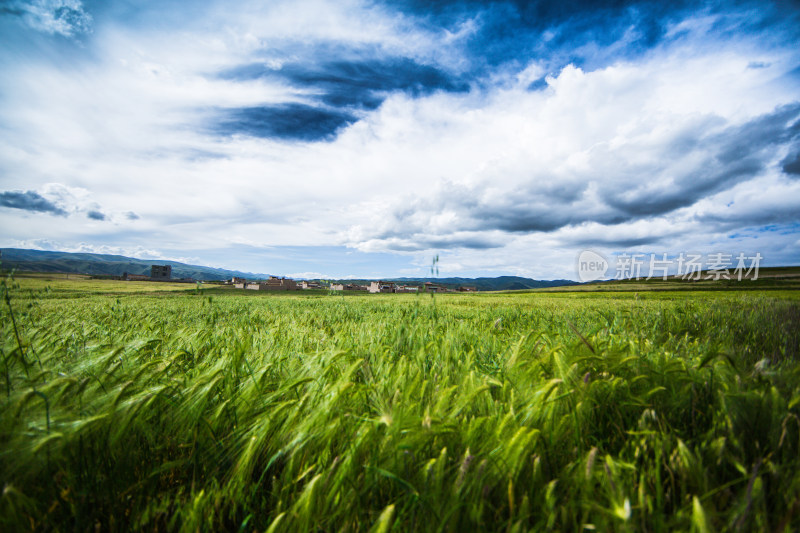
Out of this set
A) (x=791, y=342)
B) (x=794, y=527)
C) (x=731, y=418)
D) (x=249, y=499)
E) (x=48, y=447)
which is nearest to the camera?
(x=794, y=527)

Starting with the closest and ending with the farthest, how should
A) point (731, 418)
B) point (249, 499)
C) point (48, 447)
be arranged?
1. point (48, 447)
2. point (249, 499)
3. point (731, 418)

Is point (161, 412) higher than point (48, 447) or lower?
lower

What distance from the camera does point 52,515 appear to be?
0.99m

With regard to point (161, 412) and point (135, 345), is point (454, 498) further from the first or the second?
point (135, 345)

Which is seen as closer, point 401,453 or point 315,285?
point 401,453

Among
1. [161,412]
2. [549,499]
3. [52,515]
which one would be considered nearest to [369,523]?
[549,499]

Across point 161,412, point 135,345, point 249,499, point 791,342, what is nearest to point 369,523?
point 249,499

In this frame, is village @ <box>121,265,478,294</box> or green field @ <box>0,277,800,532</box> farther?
village @ <box>121,265,478,294</box>

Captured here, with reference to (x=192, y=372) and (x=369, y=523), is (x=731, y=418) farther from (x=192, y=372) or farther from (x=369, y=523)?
(x=192, y=372)

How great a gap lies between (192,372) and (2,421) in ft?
3.75

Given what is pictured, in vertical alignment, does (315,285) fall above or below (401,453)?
below

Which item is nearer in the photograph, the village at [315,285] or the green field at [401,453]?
the green field at [401,453]

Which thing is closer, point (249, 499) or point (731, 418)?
point (249, 499)

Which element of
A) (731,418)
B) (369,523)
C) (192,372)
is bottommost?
(369,523)
